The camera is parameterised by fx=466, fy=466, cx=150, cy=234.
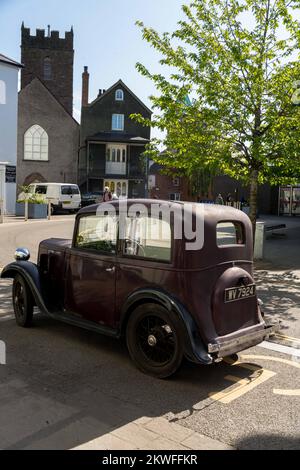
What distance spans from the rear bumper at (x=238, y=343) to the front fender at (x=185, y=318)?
3.7 inches

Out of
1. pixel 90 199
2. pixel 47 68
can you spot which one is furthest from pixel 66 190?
pixel 47 68

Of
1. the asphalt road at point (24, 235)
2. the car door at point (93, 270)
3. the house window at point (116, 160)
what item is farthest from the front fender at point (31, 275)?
the house window at point (116, 160)

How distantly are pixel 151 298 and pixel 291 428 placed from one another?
1.69 metres

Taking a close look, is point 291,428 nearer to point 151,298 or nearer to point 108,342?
point 151,298

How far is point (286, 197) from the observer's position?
3622 cm

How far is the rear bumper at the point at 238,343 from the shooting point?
171 inches

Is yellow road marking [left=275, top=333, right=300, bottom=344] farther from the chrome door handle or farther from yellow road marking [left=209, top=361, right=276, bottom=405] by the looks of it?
the chrome door handle

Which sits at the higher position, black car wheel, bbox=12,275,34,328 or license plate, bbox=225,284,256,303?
license plate, bbox=225,284,256,303

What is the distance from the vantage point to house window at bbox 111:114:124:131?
40.5m

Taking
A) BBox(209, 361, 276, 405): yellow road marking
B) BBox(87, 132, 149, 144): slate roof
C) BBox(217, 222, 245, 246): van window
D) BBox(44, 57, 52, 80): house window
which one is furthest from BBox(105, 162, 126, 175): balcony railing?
BBox(209, 361, 276, 405): yellow road marking

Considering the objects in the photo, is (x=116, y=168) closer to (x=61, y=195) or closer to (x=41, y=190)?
(x=41, y=190)

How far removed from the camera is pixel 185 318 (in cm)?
434

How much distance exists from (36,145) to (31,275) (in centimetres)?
3403

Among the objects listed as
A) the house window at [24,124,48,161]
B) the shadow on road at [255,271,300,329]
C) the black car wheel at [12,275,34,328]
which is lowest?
the shadow on road at [255,271,300,329]
